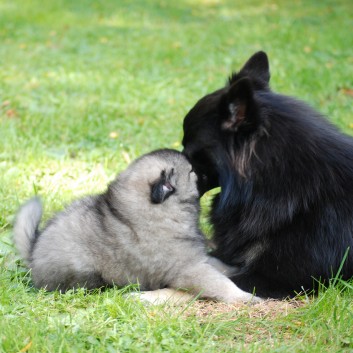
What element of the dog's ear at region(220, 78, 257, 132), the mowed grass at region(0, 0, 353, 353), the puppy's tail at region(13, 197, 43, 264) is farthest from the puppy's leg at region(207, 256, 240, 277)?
the puppy's tail at region(13, 197, 43, 264)

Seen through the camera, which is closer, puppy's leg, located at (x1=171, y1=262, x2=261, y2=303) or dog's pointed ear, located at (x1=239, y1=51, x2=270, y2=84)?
puppy's leg, located at (x1=171, y1=262, x2=261, y2=303)

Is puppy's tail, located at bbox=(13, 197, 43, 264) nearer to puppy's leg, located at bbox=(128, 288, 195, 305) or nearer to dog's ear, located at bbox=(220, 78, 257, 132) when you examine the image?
puppy's leg, located at bbox=(128, 288, 195, 305)

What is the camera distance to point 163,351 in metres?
2.48

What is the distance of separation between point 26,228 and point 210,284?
1.20 metres

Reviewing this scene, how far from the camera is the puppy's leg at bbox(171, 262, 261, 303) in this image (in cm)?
301

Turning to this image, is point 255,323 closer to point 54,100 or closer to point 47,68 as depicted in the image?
point 54,100

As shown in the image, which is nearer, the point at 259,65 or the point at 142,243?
the point at 142,243

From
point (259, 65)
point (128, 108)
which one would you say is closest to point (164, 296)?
point (259, 65)

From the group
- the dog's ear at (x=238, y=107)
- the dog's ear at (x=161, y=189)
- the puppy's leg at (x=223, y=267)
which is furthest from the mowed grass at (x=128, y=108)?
the dog's ear at (x=238, y=107)

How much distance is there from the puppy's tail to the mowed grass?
0.40 ft

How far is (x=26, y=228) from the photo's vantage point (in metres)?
3.42

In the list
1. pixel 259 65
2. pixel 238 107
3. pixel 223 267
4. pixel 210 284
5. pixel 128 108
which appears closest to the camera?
pixel 238 107

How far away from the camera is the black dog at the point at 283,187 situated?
3004mm

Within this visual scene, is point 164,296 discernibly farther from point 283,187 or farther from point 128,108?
point 128,108
